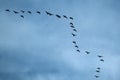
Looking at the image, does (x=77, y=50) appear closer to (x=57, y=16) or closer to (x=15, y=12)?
(x=57, y=16)

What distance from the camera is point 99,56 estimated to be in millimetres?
116375

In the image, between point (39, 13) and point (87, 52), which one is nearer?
point (39, 13)

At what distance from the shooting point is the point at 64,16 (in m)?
109

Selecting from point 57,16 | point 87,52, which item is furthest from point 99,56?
point 57,16

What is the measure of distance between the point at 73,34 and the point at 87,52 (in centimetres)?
934

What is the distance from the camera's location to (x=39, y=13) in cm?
10544

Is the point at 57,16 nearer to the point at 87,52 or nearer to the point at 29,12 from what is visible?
the point at 29,12

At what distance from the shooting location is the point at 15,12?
110000mm

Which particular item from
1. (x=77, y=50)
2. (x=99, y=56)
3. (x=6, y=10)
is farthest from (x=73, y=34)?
(x=6, y=10)

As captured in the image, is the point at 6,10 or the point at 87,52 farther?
the point at 87,52

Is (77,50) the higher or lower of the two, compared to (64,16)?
lower

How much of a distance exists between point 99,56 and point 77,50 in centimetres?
907

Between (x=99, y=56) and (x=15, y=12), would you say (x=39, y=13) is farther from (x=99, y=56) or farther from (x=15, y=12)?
(x=99, y=56)

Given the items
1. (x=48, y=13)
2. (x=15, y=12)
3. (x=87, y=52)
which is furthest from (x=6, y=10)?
(x=87, y=52)
